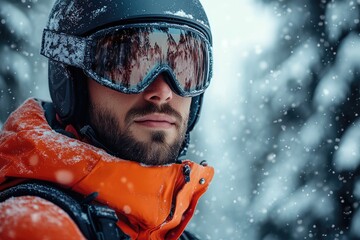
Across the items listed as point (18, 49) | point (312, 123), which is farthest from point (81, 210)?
point (312, 123)

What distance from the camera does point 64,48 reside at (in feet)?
6.30

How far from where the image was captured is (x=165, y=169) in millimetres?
1811

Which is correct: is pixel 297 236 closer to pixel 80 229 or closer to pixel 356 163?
pixel 356 163

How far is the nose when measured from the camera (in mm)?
1785

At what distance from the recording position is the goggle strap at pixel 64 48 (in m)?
1.84

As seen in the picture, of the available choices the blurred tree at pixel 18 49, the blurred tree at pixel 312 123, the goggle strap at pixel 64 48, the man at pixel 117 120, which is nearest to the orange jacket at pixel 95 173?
the man at pixel 117 120

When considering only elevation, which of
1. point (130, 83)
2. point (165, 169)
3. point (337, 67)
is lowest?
point (165, 169)

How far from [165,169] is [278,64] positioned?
6.38 meters

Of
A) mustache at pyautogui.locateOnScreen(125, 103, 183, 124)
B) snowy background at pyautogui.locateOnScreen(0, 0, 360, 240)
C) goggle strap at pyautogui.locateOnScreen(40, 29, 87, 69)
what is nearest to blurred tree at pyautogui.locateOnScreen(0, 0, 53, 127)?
snowy background at pyautogui.locateOnScreen(0, 0, 360, 240)

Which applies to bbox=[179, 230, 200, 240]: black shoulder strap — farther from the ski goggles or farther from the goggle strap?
the goggle strap

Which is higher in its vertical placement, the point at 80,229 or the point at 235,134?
the point at 235,134

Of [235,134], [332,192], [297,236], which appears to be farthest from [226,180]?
[332,192]

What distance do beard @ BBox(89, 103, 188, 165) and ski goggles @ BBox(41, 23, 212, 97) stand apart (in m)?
0.08

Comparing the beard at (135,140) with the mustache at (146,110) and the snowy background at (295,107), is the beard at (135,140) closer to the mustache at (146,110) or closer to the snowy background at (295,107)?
the mustache at (146,110)
